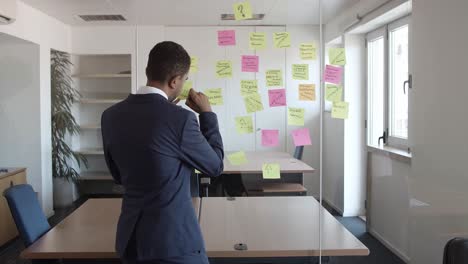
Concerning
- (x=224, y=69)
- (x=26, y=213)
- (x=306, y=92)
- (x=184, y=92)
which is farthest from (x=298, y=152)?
(x=26, y=213)

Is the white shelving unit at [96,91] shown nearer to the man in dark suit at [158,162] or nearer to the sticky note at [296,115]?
the sticky note at [296,115]

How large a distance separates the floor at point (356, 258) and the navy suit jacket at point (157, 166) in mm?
1717

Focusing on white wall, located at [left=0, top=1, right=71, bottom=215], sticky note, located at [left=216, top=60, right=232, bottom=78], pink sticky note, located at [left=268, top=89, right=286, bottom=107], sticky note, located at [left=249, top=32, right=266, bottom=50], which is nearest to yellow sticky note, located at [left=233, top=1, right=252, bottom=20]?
sticky note, located at [left=249, top=32, right=266, bottom=50]

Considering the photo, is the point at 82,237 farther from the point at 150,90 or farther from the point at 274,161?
the point at 274,161

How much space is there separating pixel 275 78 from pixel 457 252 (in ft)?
5.49

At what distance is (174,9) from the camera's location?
12.4 feet

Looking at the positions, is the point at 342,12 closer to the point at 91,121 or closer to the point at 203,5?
the point at 203,5

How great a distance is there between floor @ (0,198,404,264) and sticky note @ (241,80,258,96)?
965 millimetres

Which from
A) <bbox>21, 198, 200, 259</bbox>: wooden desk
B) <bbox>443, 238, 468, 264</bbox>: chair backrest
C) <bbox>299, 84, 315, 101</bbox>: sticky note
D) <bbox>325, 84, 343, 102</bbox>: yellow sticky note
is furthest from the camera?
Result: <bbox>299, 84, 315, 101</bbox>: sticky note

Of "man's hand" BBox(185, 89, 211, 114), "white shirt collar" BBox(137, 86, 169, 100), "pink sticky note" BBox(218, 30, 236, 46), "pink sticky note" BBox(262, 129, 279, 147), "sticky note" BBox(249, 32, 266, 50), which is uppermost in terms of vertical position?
"pink sticky note" BBox(218, 30, 236, 46)

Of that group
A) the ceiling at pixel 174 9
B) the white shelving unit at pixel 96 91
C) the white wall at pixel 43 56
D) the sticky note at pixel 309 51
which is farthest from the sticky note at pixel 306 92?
the white wall at pixel 43 56

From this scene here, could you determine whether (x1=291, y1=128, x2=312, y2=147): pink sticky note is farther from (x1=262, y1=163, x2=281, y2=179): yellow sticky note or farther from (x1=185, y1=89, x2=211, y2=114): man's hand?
(x1=185, y1=89, x2=211, y2=114): man's hand

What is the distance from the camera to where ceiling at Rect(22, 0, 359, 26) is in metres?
3.47

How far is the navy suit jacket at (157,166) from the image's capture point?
1.23 metres
